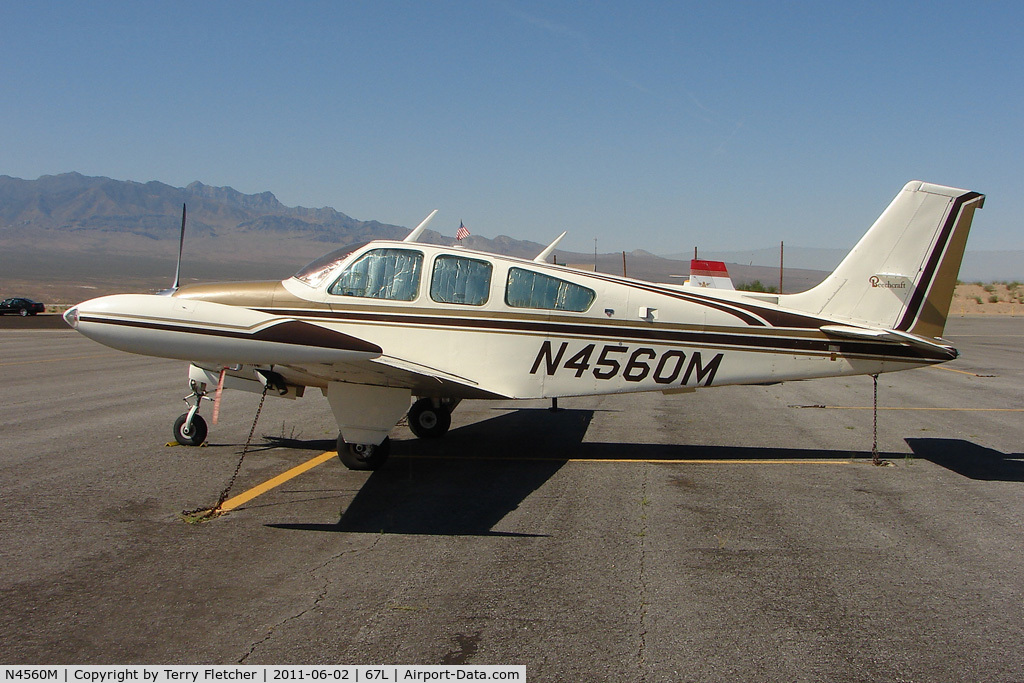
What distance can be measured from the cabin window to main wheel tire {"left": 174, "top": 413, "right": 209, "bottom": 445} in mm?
4268

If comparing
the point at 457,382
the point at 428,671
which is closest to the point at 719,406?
the point at 457,382

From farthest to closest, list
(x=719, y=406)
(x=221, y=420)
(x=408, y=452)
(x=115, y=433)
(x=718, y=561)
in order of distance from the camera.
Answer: (x=719, y=406) < (x=221, y=420) < (x=115, y=433) < (x=408, y=452) < (x=718, y=561)

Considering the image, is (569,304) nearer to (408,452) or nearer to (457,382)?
(457,382)

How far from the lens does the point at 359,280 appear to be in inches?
316

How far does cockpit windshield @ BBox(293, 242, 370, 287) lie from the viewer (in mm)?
8102

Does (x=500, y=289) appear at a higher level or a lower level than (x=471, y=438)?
higher

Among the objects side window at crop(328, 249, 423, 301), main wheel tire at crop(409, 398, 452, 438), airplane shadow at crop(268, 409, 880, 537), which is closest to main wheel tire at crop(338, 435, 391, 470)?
airplane shadow at crop(268, 409, 880, 537)

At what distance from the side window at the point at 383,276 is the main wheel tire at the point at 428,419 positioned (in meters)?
2.35

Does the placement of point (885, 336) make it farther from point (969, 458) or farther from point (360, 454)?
point (360, 454)

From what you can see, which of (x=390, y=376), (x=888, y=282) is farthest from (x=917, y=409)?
(x=390, y=376)

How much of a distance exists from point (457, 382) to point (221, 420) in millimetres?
5252

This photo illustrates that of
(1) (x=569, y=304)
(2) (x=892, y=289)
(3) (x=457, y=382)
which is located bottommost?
(3) (x=457, y=382)

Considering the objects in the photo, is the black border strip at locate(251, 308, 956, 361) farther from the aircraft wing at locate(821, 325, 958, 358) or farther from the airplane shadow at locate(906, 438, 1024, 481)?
the airplane shadow at locate(906, 438, 1024, 481)

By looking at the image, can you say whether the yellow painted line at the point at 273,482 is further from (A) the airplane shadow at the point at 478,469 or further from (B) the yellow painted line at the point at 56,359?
(B) the yellow painted line at the point at 56,359
